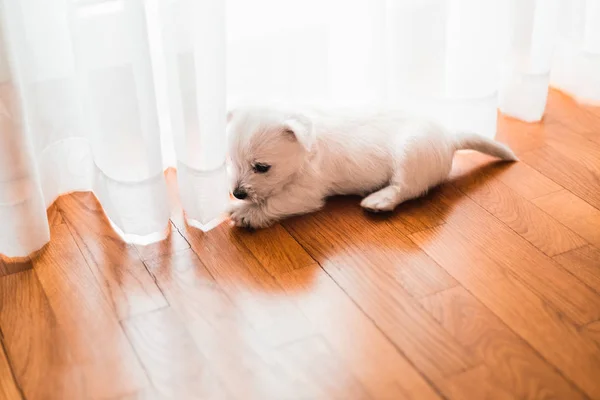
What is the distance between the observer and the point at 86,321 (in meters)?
1.47

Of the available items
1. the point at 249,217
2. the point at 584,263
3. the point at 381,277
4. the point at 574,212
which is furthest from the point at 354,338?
the point at 574,212

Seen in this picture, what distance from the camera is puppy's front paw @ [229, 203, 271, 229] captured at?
172 centimetres

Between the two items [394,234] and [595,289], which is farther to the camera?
[394,234]

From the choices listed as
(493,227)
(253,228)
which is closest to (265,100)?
(253,228)

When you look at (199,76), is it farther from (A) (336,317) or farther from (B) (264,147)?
(A) (336,317)

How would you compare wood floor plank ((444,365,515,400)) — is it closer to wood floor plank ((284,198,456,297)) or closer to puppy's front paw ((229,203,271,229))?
wood floor plank ((284,198,456,297))

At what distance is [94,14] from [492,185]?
996 mm

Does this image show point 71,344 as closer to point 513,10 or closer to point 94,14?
point 94,14

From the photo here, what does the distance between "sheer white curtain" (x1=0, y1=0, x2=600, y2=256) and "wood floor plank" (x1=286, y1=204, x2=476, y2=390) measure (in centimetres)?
24

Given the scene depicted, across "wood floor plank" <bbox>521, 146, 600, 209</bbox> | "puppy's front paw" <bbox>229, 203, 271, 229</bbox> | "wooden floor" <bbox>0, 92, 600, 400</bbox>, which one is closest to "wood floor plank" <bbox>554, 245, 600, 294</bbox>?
"wooden floor" <bbox>0, 92, 600, 400</bbox>

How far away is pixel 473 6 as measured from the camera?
1.94m

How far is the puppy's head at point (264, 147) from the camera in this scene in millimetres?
→ 1645

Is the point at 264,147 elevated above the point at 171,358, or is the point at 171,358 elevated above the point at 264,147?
the point at 264,147

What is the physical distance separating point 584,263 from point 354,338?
531 millimetres
